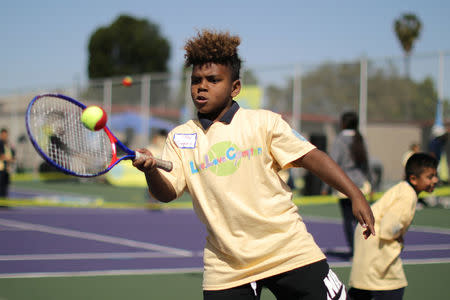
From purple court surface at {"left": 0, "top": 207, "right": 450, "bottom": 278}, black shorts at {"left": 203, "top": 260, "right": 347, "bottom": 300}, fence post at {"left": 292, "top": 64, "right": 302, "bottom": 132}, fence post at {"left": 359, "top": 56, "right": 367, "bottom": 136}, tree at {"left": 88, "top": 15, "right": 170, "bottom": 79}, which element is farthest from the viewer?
tree at {"left": 88, "top": 15, "right": 170, "bottom": 79}

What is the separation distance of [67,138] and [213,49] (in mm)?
1104

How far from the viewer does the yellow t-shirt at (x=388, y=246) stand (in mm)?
4668

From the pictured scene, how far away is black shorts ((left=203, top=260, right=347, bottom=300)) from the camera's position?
3.17 meters

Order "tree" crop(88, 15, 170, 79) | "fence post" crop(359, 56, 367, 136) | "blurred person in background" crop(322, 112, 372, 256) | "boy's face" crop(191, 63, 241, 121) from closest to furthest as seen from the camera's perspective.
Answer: "boy's face" crop(191, 63, 241, 121) < "blurred person in background" crop(322, 112, 372, 256) < "fence post" crop(359, 56, 367, 136) < "tree" crop(88, 15, 170, 79)

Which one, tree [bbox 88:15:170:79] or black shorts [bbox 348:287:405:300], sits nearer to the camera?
black shorts [bbox 348:287:405:300]

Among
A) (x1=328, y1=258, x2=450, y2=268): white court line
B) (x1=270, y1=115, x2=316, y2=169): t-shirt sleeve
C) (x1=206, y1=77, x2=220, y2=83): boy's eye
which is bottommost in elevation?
(x1=328, y1=258, x2=450, y2=268): white court line

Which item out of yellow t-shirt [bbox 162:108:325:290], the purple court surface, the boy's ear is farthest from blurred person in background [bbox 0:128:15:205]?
yellow t-shirt [bbox 162:108:325:290]

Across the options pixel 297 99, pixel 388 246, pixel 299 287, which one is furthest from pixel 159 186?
pixel 297 99

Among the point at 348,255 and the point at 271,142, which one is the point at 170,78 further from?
the point at 271,142

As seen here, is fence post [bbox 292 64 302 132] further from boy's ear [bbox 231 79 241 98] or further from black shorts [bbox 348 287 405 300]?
boy's ear [bbox 231 79 241 98]

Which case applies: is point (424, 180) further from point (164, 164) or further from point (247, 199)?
point (164, 164)

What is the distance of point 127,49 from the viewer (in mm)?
74688

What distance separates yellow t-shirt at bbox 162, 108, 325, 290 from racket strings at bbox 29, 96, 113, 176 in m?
0.56

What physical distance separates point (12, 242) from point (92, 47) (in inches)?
2690
